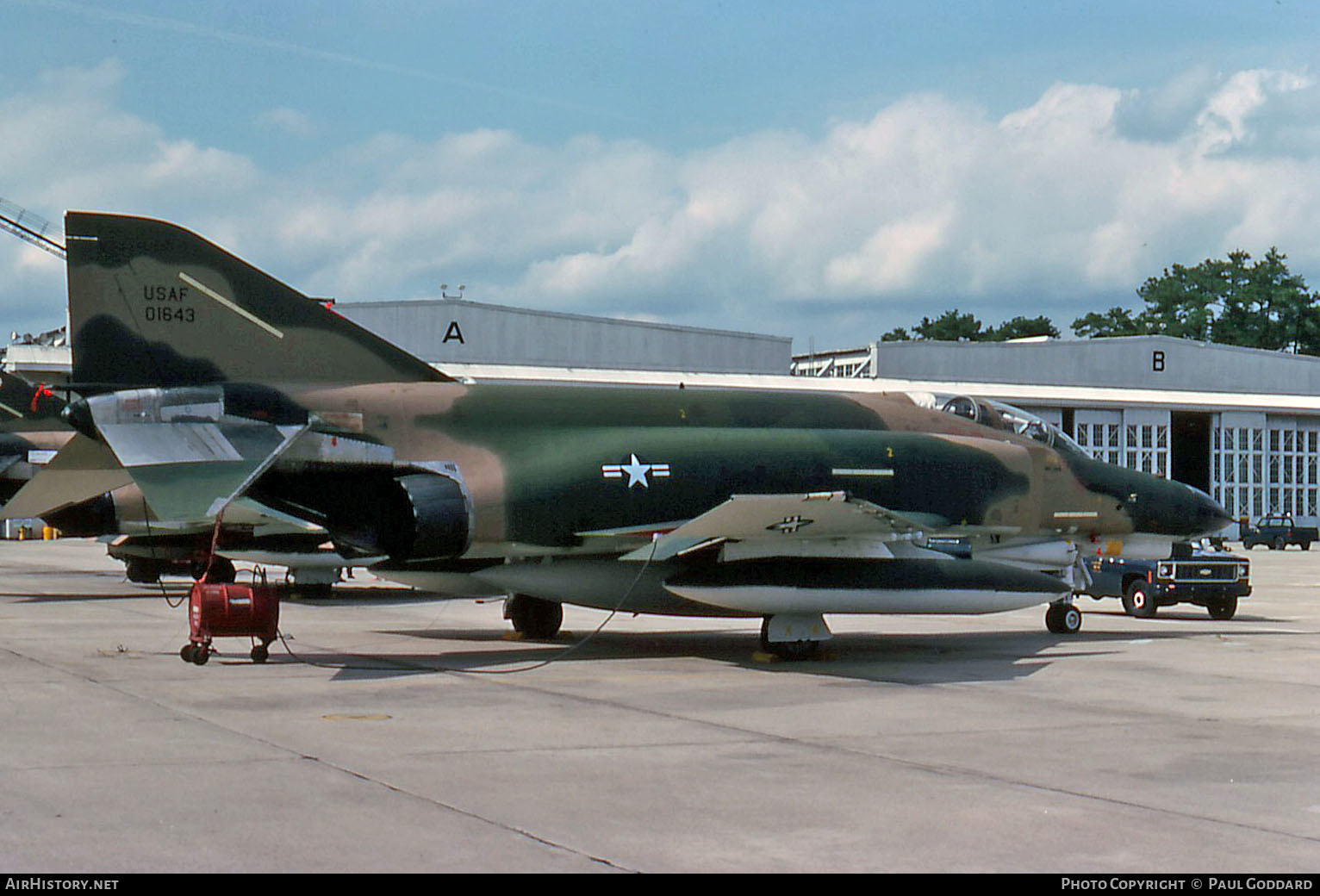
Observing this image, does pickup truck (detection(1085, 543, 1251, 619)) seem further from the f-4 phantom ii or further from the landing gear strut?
the landing gear strut

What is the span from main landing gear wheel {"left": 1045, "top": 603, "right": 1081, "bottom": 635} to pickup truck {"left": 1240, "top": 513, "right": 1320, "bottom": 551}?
40.7 meters

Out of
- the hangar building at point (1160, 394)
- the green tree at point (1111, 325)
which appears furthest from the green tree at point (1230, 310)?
the hangar building at point (1160, 394)

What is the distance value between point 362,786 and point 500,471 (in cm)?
733

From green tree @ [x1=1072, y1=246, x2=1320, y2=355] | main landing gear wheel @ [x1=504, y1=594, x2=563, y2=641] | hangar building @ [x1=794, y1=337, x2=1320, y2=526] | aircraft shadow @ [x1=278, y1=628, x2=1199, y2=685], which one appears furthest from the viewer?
green tree @ [x1=1072, y1=246, x2=1320, y2=355]

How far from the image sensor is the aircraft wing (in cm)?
1417

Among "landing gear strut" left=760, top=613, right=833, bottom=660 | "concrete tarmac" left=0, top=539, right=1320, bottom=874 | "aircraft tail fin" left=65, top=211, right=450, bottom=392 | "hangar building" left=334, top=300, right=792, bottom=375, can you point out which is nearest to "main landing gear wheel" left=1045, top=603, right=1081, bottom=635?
"concrete tarmac" left=0, top=539, right=1320, bottom=874

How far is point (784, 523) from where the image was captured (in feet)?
49.1

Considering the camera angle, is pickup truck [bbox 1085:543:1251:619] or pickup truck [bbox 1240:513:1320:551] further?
pickup truck [bbox 1240:513:1320:551]

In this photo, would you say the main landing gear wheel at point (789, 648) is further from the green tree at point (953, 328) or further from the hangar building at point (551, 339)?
the green tree at point (953, 328)

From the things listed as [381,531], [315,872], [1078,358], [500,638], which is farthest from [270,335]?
[1078,358]

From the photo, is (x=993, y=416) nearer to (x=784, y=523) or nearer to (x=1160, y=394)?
(x=784, y=523)

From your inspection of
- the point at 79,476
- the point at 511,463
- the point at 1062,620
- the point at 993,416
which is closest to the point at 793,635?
the point at 511,463

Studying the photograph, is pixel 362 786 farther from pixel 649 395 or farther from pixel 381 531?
pixel 649 395

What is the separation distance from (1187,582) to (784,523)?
997 cm
